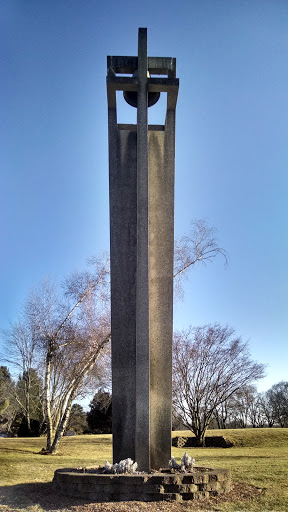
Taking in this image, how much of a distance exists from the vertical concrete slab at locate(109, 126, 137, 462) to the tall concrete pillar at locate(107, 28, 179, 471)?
17 millimetres

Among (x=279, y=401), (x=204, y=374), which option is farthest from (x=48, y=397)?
(x=279, y=401)

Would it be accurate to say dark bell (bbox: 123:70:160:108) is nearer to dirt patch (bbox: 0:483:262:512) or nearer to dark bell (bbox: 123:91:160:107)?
dark bell (bbox: 123:91:160:107)

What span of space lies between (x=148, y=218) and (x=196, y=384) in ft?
50.2

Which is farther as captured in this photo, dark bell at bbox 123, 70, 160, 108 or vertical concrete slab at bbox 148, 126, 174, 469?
dark bell at bbox 123, 70, 160, 108

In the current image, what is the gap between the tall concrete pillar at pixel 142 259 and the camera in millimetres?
7480

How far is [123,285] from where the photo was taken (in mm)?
8016

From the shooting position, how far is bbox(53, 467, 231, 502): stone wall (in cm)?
573

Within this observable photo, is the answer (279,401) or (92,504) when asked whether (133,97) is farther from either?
(279,401)

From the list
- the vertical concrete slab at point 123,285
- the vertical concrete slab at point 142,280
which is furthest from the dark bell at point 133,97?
the vertical concrete slab at point 123,285

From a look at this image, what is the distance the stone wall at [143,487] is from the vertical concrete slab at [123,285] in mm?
1500

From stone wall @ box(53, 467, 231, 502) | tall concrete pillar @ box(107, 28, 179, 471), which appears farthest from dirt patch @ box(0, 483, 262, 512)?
tall concrete pillar @ box(107, 28, 179, 471)

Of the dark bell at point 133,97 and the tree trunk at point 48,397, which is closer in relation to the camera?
the dark bell at point 133,97

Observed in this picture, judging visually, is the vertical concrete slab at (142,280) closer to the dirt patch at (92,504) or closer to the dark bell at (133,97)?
the dark bell at (133,97)

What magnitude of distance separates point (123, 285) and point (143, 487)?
3413mm
